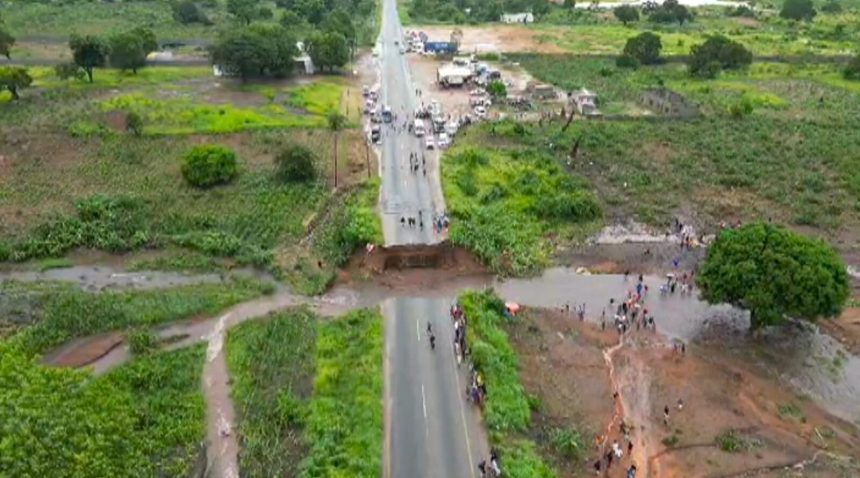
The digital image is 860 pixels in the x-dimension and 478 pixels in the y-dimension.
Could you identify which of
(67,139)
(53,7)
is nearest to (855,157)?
(67,139)

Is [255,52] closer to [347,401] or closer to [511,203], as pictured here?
[511,203]

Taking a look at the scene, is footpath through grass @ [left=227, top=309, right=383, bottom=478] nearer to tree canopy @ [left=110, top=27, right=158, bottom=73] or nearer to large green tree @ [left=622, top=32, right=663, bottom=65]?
tree canopy @ [left=110, top=27, right=158, bottom=73]

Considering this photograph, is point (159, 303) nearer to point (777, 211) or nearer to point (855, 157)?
point (777, 211)

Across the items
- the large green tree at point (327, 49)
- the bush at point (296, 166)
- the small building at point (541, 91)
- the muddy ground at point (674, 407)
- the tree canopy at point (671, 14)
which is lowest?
the muddy ground at point (674, 407)

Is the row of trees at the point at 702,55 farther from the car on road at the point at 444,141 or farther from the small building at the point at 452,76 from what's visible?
the car on road at the point at 444,141

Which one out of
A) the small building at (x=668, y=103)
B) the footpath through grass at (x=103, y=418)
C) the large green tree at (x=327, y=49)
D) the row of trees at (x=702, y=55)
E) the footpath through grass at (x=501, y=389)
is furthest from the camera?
the row of trees at (x=702, y=55)

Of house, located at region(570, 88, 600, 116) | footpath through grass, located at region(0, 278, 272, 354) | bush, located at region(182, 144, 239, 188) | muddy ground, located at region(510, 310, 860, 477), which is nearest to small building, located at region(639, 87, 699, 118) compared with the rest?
house, located at region(570, 88, 600, 116)

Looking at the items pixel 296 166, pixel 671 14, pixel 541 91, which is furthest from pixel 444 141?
pixel 671 14

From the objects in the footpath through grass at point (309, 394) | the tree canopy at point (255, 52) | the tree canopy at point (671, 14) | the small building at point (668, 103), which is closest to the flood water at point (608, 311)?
the footpath through grass at point (309, 394)
